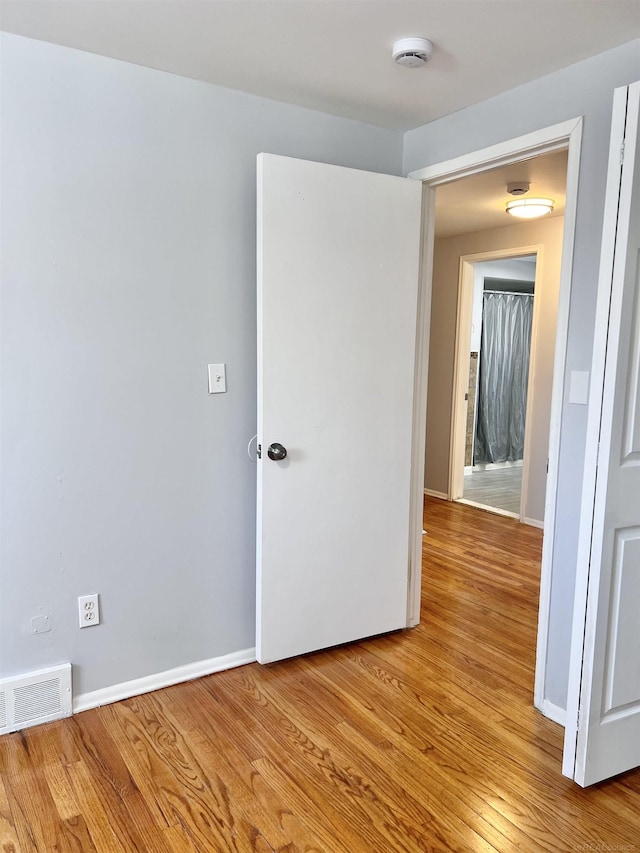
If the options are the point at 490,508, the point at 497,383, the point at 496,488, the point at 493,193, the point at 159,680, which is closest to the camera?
the point at 159,680

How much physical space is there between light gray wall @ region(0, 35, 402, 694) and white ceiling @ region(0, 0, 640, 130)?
14cm

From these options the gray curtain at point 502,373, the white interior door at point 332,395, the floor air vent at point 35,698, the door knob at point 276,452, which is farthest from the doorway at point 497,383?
the floor air vent at point 35,698

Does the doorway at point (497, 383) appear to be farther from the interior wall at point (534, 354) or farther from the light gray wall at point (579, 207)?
the light gray wall at point (579, 207)

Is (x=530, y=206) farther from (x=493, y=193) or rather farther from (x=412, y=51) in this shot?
(x=412, y=51)

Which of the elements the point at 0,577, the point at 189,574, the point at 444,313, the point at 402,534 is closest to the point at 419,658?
the point at 402,534

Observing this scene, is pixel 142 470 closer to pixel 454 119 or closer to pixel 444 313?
pixel 454 119

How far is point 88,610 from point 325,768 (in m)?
1.00

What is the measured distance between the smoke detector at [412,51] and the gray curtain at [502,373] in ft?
17.1

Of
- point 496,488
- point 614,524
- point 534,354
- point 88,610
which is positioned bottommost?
point 496,488

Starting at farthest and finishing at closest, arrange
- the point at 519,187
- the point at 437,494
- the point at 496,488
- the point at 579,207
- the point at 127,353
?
the point at 496,488 < the point at 437,494 < the point at 519,187 < the point at 127,353 < the point at 579,207

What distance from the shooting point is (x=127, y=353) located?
2.21m

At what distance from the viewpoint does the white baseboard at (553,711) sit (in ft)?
7.29

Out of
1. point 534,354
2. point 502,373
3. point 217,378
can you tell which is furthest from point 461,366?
point 217,378

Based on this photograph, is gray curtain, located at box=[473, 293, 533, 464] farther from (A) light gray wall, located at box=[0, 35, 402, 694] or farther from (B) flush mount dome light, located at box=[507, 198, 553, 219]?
(A) light gray wall, located at box=[0, 35, 402, 694]
